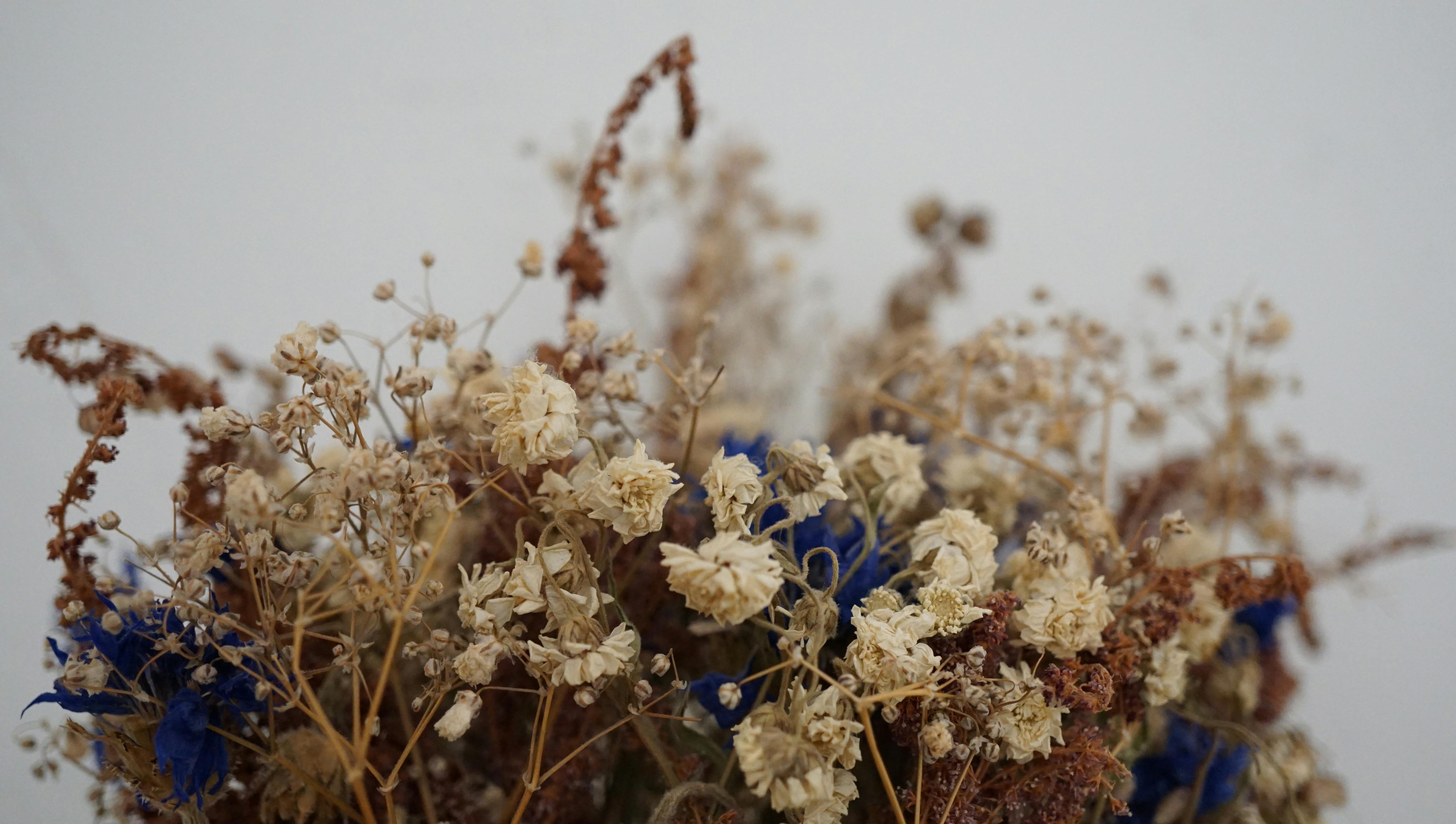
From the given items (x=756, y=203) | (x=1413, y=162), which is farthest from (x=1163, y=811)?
(x=1413, y=162)

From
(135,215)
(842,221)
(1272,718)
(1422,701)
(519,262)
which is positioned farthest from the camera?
(842,221)

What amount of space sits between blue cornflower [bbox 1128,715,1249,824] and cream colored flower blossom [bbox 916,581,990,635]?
295 millimetres

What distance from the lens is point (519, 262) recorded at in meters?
0.58

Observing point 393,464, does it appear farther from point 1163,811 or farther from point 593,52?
point 593,52

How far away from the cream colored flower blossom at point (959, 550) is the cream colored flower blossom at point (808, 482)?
0.21 feet

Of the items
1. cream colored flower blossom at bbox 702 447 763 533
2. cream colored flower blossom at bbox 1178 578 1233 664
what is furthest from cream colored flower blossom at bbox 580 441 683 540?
cream colored flower blossom at bbox 1178 578 1233 664

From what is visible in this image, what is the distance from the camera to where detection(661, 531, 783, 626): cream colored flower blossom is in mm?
382

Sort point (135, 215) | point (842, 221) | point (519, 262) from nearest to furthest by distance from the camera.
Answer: point (519, 262)
point (135, 215)
point (842, 221)

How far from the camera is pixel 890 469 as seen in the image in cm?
57

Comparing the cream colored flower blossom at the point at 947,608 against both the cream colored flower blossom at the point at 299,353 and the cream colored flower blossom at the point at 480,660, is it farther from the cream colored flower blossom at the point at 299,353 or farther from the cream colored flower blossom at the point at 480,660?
the cream colored flower blossom at the point at 299,353

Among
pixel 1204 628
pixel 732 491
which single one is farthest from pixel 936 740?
pixel 1204 628

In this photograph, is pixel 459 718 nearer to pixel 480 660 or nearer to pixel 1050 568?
pixel 480 660

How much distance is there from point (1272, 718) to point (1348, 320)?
64 centimetres

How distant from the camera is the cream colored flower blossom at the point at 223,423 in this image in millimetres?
432
